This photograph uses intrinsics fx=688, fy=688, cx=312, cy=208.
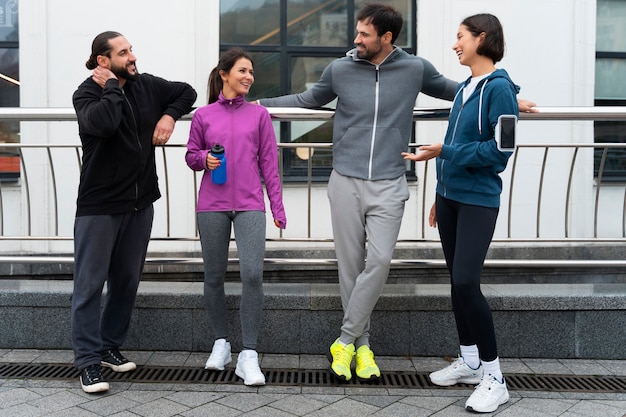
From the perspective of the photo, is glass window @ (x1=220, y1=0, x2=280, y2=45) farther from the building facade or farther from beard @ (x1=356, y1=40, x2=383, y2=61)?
beard @ (x1=356, y1=40, x2=383, y2=61)

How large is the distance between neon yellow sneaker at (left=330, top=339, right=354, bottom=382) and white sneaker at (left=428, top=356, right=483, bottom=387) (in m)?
0.51

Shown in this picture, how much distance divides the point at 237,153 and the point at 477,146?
138cm

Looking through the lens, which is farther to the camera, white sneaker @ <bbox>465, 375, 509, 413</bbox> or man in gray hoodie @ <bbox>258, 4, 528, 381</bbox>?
man in gray hoodie @ <bbox>258, 4, 528, 381</bbox>

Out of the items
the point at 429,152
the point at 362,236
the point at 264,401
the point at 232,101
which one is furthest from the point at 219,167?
the point at 264,401

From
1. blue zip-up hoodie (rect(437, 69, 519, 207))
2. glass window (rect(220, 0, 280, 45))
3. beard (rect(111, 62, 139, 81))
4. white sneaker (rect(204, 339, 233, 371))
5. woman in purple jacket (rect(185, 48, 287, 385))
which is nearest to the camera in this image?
blue zip-up hoodie (rect(437, 69, 519, 207))

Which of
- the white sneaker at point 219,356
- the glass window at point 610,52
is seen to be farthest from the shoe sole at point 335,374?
the glass window at point 610,52

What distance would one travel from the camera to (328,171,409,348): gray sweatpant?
3.99 meters

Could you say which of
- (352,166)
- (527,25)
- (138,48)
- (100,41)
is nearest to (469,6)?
(527,25)

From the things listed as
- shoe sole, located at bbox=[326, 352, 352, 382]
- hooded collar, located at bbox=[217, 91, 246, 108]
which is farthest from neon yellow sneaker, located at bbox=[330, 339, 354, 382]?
hooded collar, located at bbox=[217, 91, 246, 108]

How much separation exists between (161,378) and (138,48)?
407 centimetres

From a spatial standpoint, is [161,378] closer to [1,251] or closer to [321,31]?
[1,251]

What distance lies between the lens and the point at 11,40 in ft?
24.0

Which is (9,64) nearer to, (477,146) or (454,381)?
(477,146)

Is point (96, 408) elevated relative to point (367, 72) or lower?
lower
